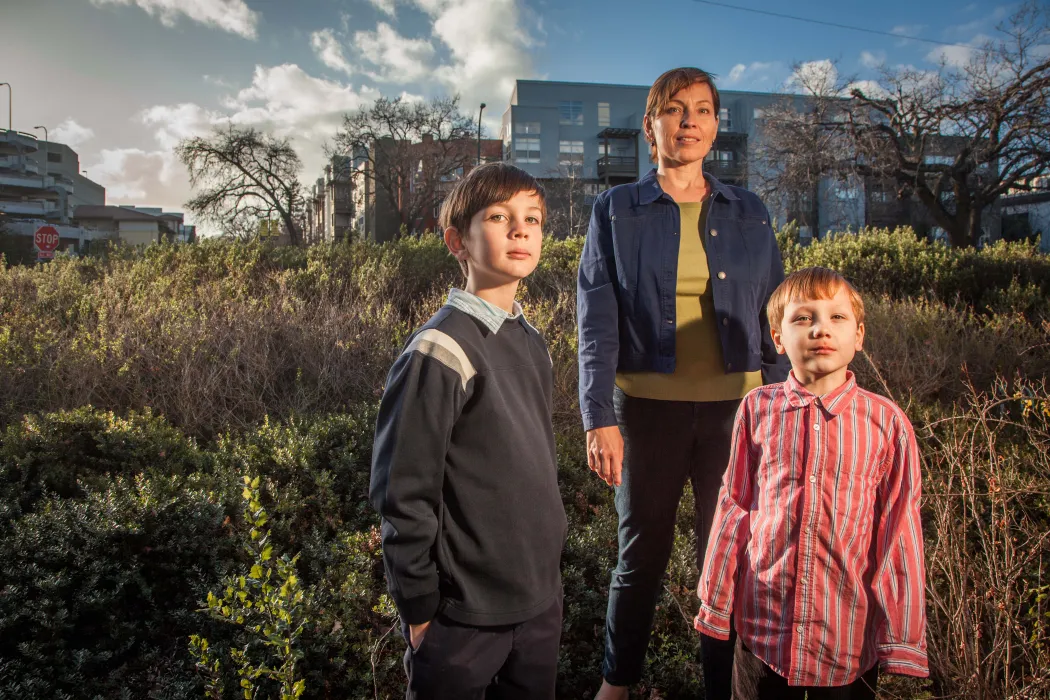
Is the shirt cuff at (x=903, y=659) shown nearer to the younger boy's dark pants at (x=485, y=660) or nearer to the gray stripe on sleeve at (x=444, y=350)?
the younger boy's dark pants at (x=485, y=660)

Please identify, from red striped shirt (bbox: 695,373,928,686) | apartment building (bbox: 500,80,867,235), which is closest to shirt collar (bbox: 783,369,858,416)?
red striped shirt (bbox: 695,373,928,686)

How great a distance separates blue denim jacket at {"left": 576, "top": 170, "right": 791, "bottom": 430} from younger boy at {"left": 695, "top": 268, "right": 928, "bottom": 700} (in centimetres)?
44

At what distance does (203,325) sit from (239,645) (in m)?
4.03

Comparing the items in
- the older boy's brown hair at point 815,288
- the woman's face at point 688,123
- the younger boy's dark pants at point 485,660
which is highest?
the woman's face at point 688,123

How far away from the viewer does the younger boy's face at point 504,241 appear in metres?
1.57

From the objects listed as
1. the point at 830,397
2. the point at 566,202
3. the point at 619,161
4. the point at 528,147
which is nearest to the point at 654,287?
the point at 830,397

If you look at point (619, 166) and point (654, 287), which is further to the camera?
point (619, 166)

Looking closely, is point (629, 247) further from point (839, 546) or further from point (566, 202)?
point (566, 202)

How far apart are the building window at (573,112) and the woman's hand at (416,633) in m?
51.0

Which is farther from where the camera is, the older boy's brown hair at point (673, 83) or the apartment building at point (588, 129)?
the apartment building at point (588, 129)

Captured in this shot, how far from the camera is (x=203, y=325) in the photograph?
19.4 feet

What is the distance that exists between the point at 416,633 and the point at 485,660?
16cm

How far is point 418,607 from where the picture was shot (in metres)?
1.38

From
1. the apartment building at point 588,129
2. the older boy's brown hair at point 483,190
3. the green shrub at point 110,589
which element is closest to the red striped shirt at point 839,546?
the older boy's brown hair at point 483,190
